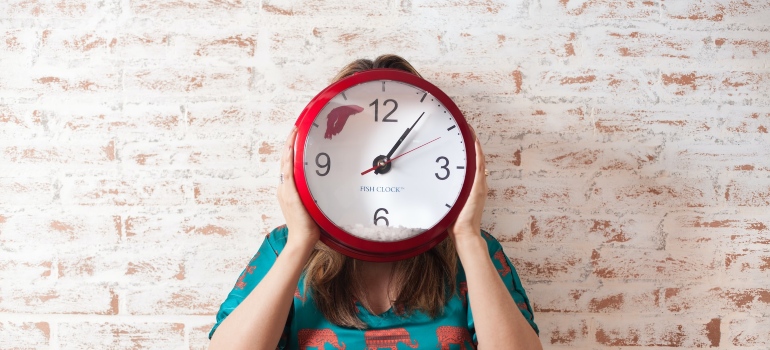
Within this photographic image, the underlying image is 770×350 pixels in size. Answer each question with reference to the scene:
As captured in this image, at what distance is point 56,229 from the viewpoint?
136 centimetres

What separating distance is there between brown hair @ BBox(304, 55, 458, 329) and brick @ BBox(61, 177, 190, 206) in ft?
1.34


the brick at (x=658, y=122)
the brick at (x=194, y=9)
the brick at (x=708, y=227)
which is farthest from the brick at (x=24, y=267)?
the brick at (x=708, y=227)

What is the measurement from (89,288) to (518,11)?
1.17m

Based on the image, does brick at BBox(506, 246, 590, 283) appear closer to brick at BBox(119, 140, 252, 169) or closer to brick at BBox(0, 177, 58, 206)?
brick at BBox(119, 140, 252, 169)

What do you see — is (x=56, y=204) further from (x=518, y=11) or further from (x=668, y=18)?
(x=668, y=18)

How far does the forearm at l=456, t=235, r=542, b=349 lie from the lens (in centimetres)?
105

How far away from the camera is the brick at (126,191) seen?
1.35 meters

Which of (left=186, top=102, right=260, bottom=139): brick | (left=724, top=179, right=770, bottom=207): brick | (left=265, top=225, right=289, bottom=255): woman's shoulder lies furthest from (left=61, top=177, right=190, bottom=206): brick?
(left=724, top=179, right=770, bottom=207): brick

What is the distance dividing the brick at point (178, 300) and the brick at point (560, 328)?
2.38 ft

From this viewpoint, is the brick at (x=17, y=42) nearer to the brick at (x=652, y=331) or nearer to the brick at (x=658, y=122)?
the brick at (x=658, y=122)

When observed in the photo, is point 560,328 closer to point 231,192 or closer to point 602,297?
point 602,297

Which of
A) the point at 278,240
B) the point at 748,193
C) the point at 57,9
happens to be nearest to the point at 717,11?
the point at 748,193

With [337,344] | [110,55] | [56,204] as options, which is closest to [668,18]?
[337,344]

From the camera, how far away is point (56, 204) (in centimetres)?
136
